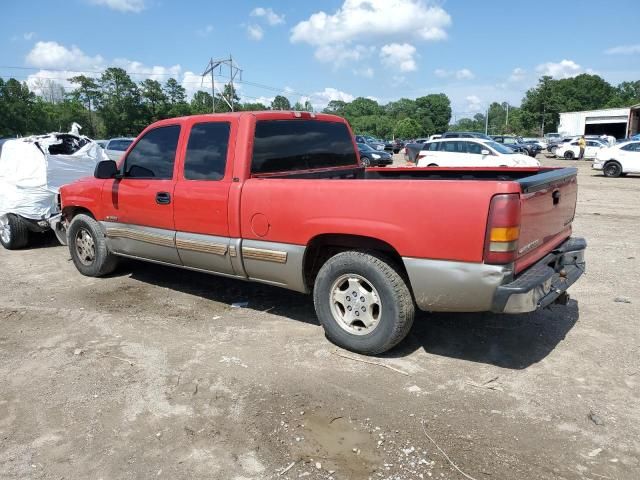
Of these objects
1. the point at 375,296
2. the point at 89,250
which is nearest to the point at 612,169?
the point at 375,296

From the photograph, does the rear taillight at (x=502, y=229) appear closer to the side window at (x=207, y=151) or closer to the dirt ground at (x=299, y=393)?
the dirt ground at (x=299, y=393)

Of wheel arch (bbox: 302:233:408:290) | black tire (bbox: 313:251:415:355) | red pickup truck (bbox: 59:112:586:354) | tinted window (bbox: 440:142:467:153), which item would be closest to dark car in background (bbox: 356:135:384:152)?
tinted window (bbox: 440:142:467:153)

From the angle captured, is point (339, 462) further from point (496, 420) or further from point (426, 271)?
point (426, 271)

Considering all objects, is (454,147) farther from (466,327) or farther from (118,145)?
(466,327)

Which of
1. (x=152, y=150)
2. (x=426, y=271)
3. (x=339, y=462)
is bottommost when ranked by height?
(x=339, y=462)

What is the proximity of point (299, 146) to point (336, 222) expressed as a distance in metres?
1.37

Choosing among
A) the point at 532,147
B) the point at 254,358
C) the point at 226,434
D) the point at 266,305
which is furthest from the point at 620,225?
the point at 532,147

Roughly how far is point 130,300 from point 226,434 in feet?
9.74

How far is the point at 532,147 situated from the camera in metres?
37.7

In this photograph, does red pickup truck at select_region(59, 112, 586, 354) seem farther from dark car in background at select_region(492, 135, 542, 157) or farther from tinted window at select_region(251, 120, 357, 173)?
dark car in background at select_region(492, 135, 542, 157)

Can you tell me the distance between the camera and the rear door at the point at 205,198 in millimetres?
4531

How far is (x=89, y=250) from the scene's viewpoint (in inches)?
248

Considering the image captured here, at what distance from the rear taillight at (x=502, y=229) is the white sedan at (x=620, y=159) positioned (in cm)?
2004

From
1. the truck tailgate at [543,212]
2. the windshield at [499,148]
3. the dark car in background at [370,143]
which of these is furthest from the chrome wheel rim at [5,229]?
the dark car in background at [370,143]
